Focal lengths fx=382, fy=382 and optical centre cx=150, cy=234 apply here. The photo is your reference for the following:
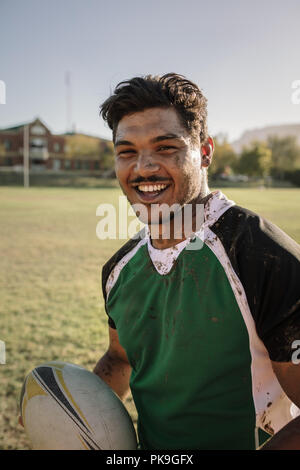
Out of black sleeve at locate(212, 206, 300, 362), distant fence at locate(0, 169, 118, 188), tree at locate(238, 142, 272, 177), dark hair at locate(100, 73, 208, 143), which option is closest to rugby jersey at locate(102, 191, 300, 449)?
black sleeve at locate(212, 206, 300, 362)

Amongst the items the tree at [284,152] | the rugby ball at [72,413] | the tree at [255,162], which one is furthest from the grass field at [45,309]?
the tree at [284,152]

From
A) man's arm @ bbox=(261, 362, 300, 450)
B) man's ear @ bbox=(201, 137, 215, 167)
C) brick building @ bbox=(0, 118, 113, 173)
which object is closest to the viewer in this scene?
man's arm @ bbox=(261, 362, 300, 450)

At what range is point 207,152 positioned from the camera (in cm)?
209

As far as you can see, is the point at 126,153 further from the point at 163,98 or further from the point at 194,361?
the point at 194,361

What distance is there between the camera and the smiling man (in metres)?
1.49

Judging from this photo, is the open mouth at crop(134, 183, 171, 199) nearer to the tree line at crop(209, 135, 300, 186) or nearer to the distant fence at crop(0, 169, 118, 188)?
the distant fence at crop(0, 169, 118, 188)

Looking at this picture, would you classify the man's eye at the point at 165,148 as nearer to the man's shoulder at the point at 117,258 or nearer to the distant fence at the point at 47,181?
the man's shoulder at the point at 117,258

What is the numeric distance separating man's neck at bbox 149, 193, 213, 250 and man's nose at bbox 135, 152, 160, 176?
0.25 metres

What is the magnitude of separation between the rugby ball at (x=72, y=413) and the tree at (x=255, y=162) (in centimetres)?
7442

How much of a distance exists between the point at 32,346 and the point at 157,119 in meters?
3.39

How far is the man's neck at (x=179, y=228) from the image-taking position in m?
1.87

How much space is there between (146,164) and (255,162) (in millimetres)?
74706

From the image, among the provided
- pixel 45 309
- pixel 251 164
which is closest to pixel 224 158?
pixel 251 164

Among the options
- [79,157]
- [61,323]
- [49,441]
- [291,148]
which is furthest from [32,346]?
[291,148]
